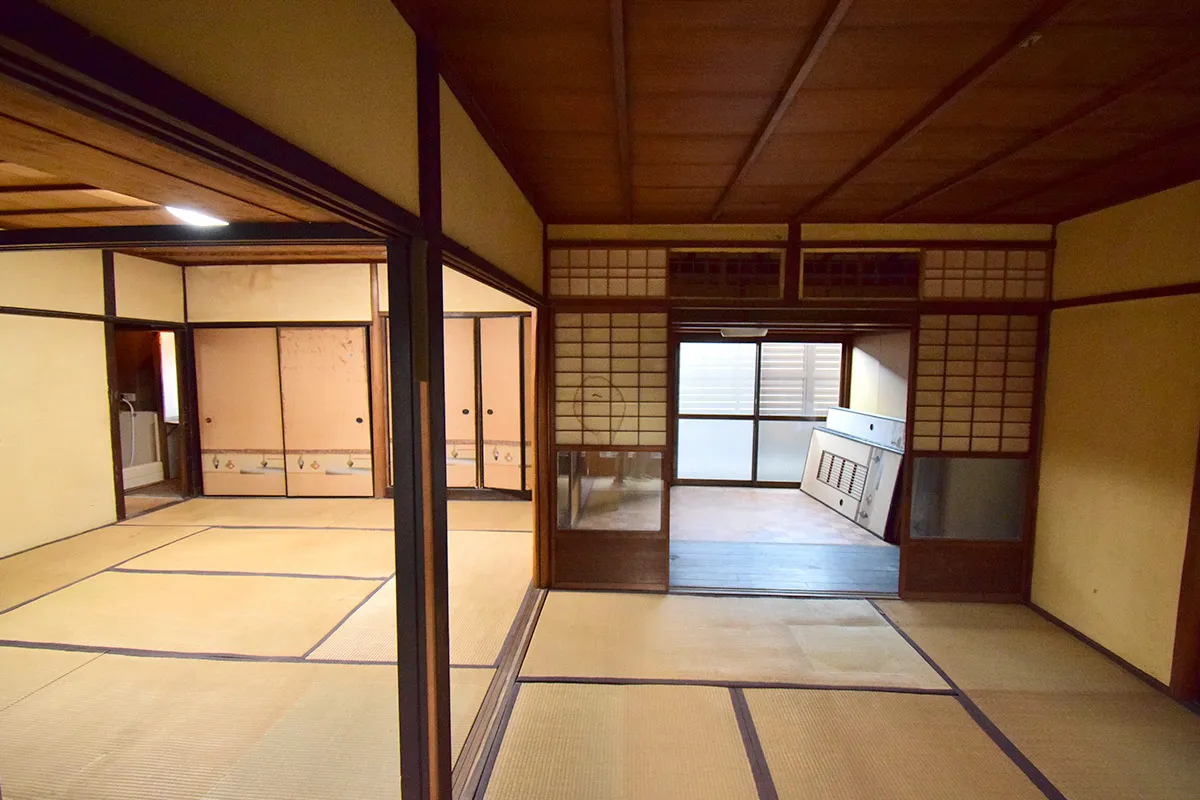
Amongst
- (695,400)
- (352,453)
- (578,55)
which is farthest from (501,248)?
(695,400)

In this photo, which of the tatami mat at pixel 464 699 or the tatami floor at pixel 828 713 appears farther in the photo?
the tatami mat at pixel 464 699

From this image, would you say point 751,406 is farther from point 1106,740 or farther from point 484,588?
point 1106,740

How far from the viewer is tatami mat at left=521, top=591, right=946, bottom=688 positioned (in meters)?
2.68

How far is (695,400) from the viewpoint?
682 cm

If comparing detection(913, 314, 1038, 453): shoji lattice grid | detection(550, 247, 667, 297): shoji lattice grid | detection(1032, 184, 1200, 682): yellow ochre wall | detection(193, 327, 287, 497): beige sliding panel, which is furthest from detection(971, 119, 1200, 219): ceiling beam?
detection(193, 327, 287, 497): beige sliding panel

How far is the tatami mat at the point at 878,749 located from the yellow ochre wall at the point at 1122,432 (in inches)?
55.9

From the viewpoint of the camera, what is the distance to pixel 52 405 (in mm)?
4172

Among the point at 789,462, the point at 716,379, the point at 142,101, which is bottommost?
the point at 789,462

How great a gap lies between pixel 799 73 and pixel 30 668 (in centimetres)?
457

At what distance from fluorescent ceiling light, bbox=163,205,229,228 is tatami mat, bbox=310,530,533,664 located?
2313mm

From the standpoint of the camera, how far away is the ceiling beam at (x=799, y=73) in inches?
56.0

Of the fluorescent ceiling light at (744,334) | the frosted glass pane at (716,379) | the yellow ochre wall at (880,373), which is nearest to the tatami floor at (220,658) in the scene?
the frosted glass pane at (716,379)

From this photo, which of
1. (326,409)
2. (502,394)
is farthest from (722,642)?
(326,409)

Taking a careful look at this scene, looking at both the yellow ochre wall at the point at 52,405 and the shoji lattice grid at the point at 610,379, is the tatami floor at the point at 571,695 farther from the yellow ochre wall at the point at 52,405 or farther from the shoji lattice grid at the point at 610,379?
the shoji lattice grid at the point at 610,379
